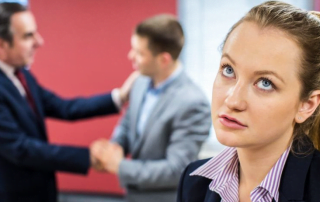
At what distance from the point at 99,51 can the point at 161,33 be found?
1954mm

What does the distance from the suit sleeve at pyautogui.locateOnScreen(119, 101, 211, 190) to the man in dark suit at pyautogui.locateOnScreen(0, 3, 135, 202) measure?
0.36m

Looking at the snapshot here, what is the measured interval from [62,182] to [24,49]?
2.31m

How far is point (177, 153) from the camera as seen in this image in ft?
7.23

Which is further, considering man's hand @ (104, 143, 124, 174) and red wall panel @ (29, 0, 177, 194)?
red wall panel @ (29, 0, 177, 194)

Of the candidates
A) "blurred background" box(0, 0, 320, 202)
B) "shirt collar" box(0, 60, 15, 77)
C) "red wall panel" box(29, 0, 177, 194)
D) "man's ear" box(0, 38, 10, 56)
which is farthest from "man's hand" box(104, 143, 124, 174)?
"red wall panel" box(29, 0, 177, 194)

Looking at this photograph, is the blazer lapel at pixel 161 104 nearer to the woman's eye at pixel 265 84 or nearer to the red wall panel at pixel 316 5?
the woman's eye at pixel 265 84

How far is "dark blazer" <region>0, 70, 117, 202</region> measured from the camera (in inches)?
94.6

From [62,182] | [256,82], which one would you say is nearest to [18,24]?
[256,82]

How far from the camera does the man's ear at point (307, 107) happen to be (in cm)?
100

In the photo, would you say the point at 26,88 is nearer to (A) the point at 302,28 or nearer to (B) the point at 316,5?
(A) the point at 302,28

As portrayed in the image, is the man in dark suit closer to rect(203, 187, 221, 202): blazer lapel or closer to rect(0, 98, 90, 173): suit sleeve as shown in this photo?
rect(0, 98, 90, 173): suit sleeve

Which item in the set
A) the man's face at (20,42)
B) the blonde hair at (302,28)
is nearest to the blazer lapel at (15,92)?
the man's face at (20,42)

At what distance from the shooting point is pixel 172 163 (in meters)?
2.21

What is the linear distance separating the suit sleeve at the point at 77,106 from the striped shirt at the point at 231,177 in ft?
5.77
